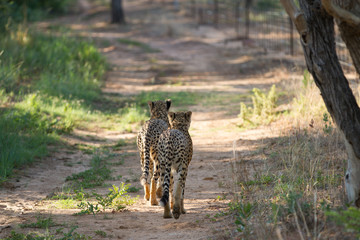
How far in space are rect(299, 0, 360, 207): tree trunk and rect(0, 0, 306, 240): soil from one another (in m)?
1.61

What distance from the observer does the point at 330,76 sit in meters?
5.47

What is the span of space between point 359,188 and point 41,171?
561cm

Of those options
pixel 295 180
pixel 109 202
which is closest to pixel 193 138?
pixel 109 202

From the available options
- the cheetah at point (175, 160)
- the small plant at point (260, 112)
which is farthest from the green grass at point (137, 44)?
the cheetah at point (175, 160)

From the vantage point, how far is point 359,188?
5.29 metres

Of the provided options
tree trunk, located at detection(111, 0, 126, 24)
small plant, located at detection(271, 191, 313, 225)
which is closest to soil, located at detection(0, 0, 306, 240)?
small plant, located at detection(271, 191, 313, 225)

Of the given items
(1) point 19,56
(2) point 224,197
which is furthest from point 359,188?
(1) point 19,56

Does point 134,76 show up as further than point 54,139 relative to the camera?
Yes

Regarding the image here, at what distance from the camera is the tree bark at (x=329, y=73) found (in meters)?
5.42

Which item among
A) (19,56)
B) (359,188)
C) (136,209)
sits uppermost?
(19,56)

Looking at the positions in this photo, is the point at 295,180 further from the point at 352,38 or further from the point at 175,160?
the point at 352,38

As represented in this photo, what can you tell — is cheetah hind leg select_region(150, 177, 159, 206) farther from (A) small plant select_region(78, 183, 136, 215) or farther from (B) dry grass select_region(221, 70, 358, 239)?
(B) dry grass select_region(221, 70, 358, 239)

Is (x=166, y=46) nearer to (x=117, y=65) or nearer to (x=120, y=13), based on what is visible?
(x=117, y=65)

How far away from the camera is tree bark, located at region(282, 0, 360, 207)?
5422 mm
